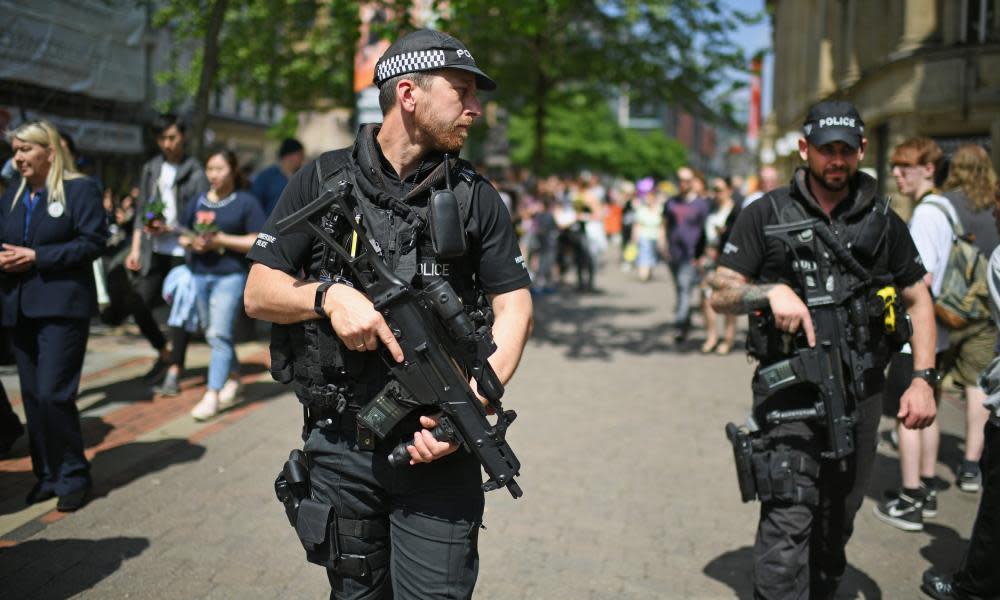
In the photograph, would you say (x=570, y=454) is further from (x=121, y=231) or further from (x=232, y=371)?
(x=121, y=231)

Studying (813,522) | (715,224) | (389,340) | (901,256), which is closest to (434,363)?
(389,340)

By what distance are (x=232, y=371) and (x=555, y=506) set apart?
3.31 m

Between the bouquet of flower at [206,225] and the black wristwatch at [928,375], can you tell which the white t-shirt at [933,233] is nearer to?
the black wristwatch at [928,375]

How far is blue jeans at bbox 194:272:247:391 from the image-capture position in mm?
7098

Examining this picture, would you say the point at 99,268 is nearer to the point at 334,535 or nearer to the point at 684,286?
the point at 334,535

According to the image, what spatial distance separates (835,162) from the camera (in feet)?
11.9

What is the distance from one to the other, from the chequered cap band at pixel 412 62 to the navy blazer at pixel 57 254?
305cm

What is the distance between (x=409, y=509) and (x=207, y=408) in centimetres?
471

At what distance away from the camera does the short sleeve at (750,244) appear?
12.3 ft

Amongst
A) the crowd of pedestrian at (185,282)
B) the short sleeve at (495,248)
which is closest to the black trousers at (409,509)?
the short sleeve at (495,248)

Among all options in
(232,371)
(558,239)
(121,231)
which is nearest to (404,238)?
(232,371)

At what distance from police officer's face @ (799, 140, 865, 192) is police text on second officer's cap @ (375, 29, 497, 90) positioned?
5.21 feet

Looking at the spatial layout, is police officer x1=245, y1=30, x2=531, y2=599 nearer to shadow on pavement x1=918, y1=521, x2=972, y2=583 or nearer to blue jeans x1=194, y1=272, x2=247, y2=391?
shadow on pavement x1=918, y1=521, x2=972, y2=583

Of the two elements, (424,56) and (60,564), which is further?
(60,564)
